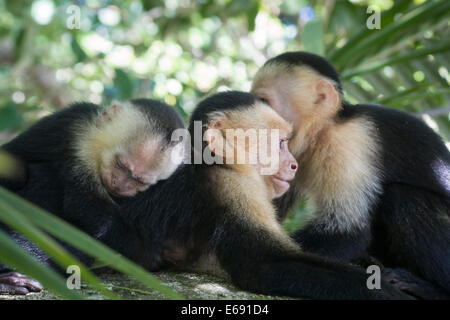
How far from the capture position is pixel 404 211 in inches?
142

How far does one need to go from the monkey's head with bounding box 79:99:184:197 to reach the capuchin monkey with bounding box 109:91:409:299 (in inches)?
5.0

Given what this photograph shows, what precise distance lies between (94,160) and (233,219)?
108cm

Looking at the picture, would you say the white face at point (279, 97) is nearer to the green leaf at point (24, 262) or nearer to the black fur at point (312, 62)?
the black fur at point (312, 62)

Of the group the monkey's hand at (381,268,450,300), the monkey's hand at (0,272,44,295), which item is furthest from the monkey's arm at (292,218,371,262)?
the monkey's hand at (0,272,44,295)

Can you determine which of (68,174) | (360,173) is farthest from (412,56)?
(68,174)

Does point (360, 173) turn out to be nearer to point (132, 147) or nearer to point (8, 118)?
point (132, 147)

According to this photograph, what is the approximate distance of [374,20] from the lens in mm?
4746

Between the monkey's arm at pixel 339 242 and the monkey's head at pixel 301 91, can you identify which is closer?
the monkey's arm at pixel 339 242

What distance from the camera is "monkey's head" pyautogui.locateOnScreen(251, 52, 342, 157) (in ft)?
14.1

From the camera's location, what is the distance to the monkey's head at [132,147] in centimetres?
363

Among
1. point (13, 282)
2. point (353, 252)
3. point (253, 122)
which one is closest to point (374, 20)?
point (253, 122)

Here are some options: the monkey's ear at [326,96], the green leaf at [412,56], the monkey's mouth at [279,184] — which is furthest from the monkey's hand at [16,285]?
the green leaf at [412,56]

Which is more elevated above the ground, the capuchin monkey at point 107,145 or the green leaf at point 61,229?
the capuchin monkey at point 107,145

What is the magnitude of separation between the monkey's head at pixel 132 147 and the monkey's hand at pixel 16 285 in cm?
93
